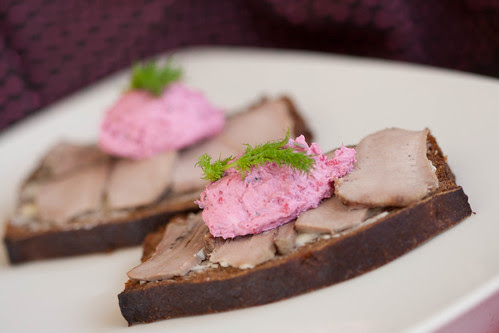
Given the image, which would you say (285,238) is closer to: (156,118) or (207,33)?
(156,118)

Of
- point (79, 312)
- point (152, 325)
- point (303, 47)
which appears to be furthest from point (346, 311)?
point (303, 47)

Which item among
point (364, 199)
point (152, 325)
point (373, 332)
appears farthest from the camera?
point (152, 325)

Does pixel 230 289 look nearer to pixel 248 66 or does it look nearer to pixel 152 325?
pixel 152 325

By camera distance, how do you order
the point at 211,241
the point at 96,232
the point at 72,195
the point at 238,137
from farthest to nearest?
1. the point at 238,137
2. the point at 72,195
3. the point at 96,232
4. the point at 211,241

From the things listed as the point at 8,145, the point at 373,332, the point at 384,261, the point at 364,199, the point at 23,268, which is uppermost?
the point at 8,145

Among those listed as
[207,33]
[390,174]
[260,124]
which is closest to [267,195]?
[390,174]

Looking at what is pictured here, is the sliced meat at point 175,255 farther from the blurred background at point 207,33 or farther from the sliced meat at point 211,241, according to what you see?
the blurred background at point 207,33

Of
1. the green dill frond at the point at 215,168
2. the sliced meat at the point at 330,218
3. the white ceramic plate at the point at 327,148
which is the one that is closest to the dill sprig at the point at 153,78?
the white ceramic plate at the point at 327,148
